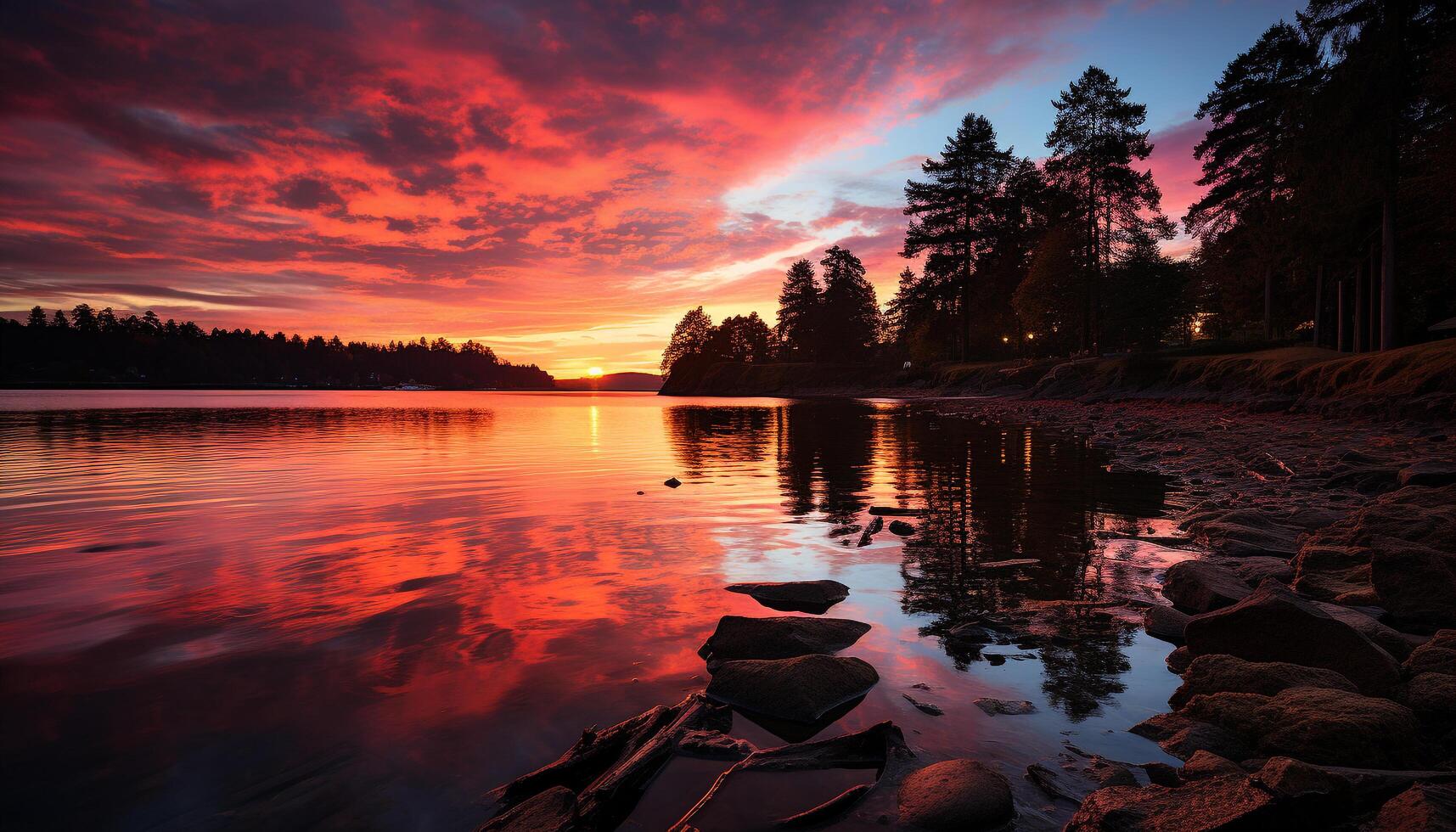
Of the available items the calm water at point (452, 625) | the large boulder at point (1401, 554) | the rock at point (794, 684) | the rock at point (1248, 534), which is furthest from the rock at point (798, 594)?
the rock at point (1248, 534)

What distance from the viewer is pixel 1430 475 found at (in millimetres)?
8609

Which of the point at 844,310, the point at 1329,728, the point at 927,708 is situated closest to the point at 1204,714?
the point at 1329,728

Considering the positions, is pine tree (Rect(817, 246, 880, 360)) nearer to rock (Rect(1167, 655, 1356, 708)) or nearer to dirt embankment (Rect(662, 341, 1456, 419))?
dirt embankment (Rect(662, 341, 1456, 419))

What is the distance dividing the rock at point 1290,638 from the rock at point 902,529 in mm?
4589

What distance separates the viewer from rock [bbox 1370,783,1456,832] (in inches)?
94.4

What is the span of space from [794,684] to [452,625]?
11.5 ft

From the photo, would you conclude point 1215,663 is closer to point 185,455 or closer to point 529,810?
point 529,810

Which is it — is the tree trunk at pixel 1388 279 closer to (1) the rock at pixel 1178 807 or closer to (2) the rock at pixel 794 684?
(2) the rock at pixel 794 684

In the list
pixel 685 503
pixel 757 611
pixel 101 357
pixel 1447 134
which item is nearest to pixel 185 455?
pixel 685 503

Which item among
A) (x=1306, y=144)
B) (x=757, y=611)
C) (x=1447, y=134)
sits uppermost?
(x=1306, y=144)

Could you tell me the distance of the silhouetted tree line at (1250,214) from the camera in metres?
23.3

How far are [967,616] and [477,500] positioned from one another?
33.7 ft

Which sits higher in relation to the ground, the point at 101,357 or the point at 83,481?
the point at 101,357

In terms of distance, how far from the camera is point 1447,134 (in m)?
20.1
